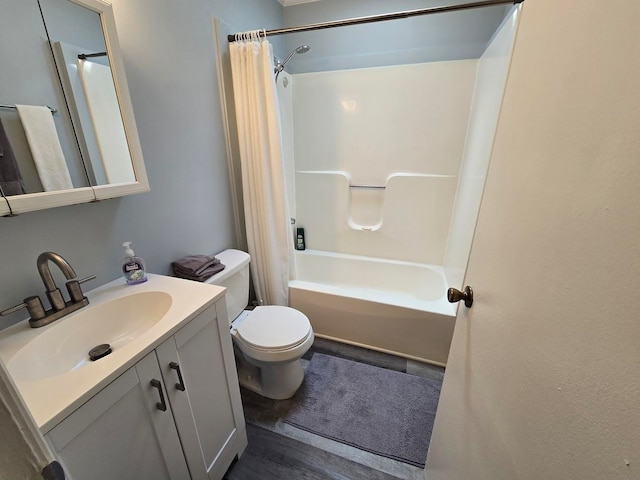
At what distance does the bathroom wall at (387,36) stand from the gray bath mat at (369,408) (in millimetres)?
2305

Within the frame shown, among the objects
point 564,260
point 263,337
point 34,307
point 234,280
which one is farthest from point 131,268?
point 564,260

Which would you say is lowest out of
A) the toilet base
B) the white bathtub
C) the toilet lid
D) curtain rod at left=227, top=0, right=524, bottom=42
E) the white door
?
the toilet base

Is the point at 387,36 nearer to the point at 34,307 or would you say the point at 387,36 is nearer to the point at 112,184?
the point at 112,184

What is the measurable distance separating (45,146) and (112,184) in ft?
0.67

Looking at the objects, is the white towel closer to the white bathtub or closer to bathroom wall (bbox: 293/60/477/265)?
the white bathtub

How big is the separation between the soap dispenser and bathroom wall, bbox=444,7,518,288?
1.53 m

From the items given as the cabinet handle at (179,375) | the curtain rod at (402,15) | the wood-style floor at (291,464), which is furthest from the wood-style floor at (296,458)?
the curtain rod at (402,15)

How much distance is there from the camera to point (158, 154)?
124 centimetres

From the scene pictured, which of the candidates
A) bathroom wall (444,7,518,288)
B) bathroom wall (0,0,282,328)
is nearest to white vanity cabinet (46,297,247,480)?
bathroom wall (0,0,282,328)

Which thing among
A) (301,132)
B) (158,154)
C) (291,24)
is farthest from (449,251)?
(291,24)

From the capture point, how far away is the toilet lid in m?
1.38

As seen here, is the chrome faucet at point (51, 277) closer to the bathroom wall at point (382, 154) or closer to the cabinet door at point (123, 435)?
the cabinet door at point (123, 435)

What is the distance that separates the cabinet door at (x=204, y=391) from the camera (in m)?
0.86

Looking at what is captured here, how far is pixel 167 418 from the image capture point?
835mm
